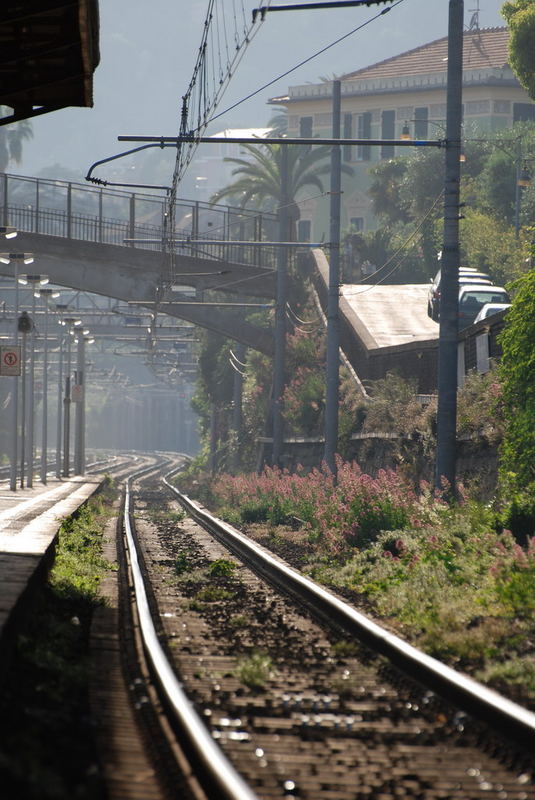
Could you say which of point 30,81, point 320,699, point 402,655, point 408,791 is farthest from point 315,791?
point 30,81

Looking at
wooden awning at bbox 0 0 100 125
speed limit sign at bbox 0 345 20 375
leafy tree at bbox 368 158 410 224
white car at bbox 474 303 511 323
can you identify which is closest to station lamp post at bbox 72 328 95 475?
speed limit sign at bbox 0 345 20 375

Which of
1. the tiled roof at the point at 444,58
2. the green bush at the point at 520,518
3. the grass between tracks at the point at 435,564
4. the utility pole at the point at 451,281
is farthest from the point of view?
the tiled roof at the point at 444,58

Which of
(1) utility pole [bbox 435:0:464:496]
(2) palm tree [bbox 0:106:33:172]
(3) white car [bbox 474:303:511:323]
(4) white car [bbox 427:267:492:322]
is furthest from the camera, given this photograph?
(2) palm tree [bbox 0:106:33:172]

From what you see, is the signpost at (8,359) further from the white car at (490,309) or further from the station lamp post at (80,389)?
the station lamp post at (80,389)

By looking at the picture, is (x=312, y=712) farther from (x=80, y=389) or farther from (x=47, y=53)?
(x=80, y=389)

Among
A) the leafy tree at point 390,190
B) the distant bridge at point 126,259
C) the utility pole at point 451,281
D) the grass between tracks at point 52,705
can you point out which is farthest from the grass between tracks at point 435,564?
the leafy tree at point 390,190

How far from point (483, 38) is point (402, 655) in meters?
89.8

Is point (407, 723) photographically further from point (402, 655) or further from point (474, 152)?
point (474, 152)

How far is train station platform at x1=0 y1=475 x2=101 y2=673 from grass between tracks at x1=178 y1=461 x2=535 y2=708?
354cm

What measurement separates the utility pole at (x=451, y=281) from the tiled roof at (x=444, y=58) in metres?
69.3

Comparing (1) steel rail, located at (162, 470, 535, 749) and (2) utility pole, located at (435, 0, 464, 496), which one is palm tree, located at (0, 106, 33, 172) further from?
(1) steel rail, located at (162, 470, 535, 749)

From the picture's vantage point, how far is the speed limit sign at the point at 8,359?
3391 centimetres

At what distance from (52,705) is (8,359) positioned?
1054 inches

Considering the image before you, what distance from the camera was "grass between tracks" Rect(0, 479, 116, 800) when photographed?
5473 millimetres
